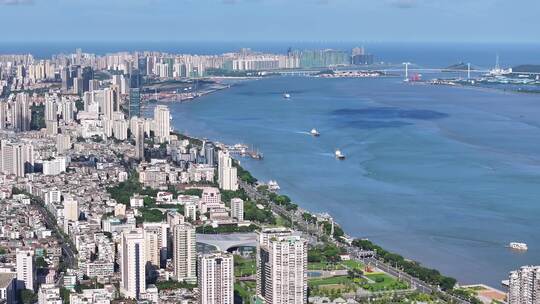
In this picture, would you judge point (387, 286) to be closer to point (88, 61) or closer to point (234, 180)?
point (234, 180)

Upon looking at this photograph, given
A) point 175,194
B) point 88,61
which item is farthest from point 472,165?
point 88,61

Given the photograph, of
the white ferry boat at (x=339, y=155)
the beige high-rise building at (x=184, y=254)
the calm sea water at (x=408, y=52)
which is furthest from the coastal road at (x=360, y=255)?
the calm sea water at (x=408, y=52)

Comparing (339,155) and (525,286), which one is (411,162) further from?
(525,286)

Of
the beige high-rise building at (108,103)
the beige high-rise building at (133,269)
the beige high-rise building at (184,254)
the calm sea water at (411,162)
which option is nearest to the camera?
the beige high-rise building at (133,269)

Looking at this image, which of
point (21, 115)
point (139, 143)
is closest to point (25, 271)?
point (139, 143)

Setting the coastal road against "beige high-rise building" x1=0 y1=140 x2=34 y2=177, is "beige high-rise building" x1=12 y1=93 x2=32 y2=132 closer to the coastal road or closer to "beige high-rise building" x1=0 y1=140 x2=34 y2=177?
"beige high-rise building" x1=0 y1=140 x2=34 y2=177

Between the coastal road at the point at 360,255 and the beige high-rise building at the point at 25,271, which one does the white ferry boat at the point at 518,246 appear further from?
the beige high-rise building at the point at 25,271
